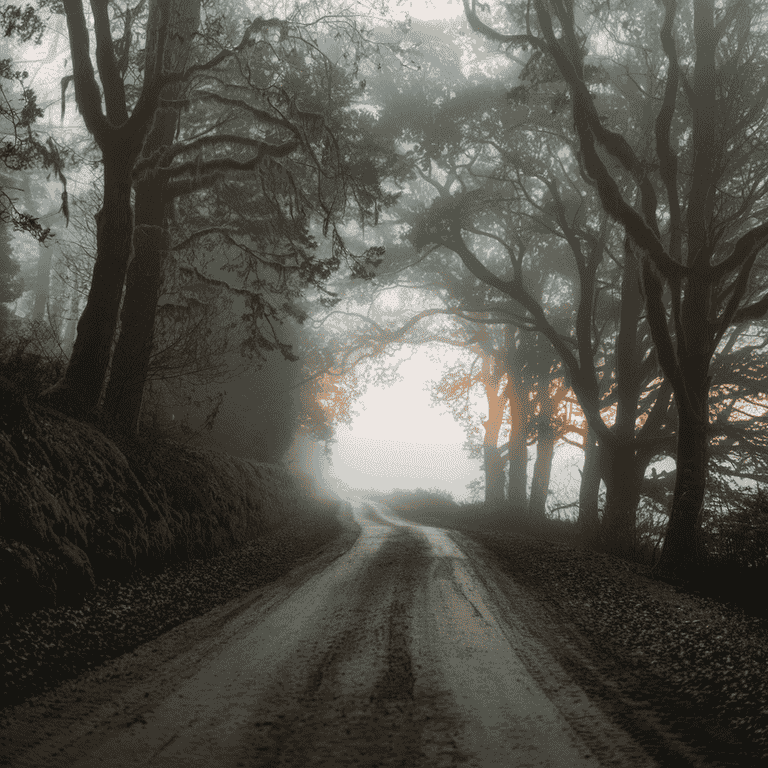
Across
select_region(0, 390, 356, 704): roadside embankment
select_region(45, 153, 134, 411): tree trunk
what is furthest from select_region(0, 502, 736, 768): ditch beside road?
select_region(45, 153, 134, 411): tree trunk

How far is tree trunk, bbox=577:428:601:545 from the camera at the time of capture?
38.9 ft

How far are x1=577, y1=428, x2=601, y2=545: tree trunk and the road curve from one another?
295 inches

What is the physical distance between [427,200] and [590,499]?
454 inches

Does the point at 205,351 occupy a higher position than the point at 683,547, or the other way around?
the point at 205,351

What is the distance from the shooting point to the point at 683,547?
7.62 metres

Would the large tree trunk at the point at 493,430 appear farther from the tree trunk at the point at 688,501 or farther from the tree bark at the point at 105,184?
the tree bark at the point at 105,184

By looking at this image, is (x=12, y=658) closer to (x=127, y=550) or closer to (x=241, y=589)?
(x=127, y=550)

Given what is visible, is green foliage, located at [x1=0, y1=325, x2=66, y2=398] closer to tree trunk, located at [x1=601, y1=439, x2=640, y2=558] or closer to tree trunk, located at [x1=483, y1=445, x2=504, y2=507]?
tree trunk, located at [x1=601, y1=439, x2=640, y2=558]

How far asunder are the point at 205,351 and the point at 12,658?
27.5 ft

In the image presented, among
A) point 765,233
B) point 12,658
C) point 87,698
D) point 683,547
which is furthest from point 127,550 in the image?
point 765,233

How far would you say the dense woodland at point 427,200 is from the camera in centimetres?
770

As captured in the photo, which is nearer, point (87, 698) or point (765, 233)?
point (87, 698)

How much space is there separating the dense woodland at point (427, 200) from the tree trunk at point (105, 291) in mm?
30

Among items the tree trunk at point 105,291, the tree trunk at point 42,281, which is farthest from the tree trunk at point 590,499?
the tree trunk at point 42,281
